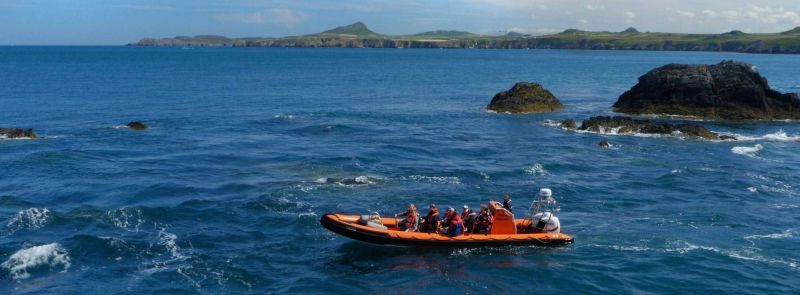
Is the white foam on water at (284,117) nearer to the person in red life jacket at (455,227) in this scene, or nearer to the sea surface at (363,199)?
the sea surface at (363,199)

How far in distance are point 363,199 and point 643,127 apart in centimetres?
2981

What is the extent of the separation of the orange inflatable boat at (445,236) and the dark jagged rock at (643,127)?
95.8 ft

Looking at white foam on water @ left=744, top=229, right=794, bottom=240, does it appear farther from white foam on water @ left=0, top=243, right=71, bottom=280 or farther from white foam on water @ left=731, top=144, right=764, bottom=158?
white foam on water @ left=0, top=243, right=71, bottom=280

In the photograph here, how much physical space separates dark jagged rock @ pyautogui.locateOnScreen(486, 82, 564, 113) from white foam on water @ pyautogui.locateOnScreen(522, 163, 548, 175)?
25.5 meters

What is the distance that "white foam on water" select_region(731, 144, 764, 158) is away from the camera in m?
46.9

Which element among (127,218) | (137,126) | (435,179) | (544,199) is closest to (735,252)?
(544,199)

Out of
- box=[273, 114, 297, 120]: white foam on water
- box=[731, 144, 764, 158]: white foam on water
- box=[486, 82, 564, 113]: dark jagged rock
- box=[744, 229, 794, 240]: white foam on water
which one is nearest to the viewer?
box=[744, 229, 794, 240]: white foam on water

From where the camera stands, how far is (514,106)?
224 ft

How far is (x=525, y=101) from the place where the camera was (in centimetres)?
6919

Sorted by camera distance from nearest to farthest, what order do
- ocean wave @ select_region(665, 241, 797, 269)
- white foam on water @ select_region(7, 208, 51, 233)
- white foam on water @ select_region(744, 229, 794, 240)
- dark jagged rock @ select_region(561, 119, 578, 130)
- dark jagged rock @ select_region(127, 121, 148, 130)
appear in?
ocean wave @ select_region(665, 241, 797, 269)
white foam on water @ select_region(744, 229, 794, 240)
white foam on water @ select_region(7, 208, 51, 233)
dark jagged rock @ select_region(127, 121, 148, 130)
dark jagged rock @ select_region(561, 119, 578, 130)

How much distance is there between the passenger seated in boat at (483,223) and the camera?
28266 mm

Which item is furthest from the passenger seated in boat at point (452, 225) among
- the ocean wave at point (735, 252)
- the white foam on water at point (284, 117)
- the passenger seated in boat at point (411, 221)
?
the white foam on water at point (284, 117)

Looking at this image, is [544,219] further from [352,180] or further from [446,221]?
[352,180]

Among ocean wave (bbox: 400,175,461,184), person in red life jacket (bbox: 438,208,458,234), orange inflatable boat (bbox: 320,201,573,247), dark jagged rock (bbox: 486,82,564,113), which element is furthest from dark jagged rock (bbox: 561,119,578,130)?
person in red life jacket (bbox: 438,208,458,234)
